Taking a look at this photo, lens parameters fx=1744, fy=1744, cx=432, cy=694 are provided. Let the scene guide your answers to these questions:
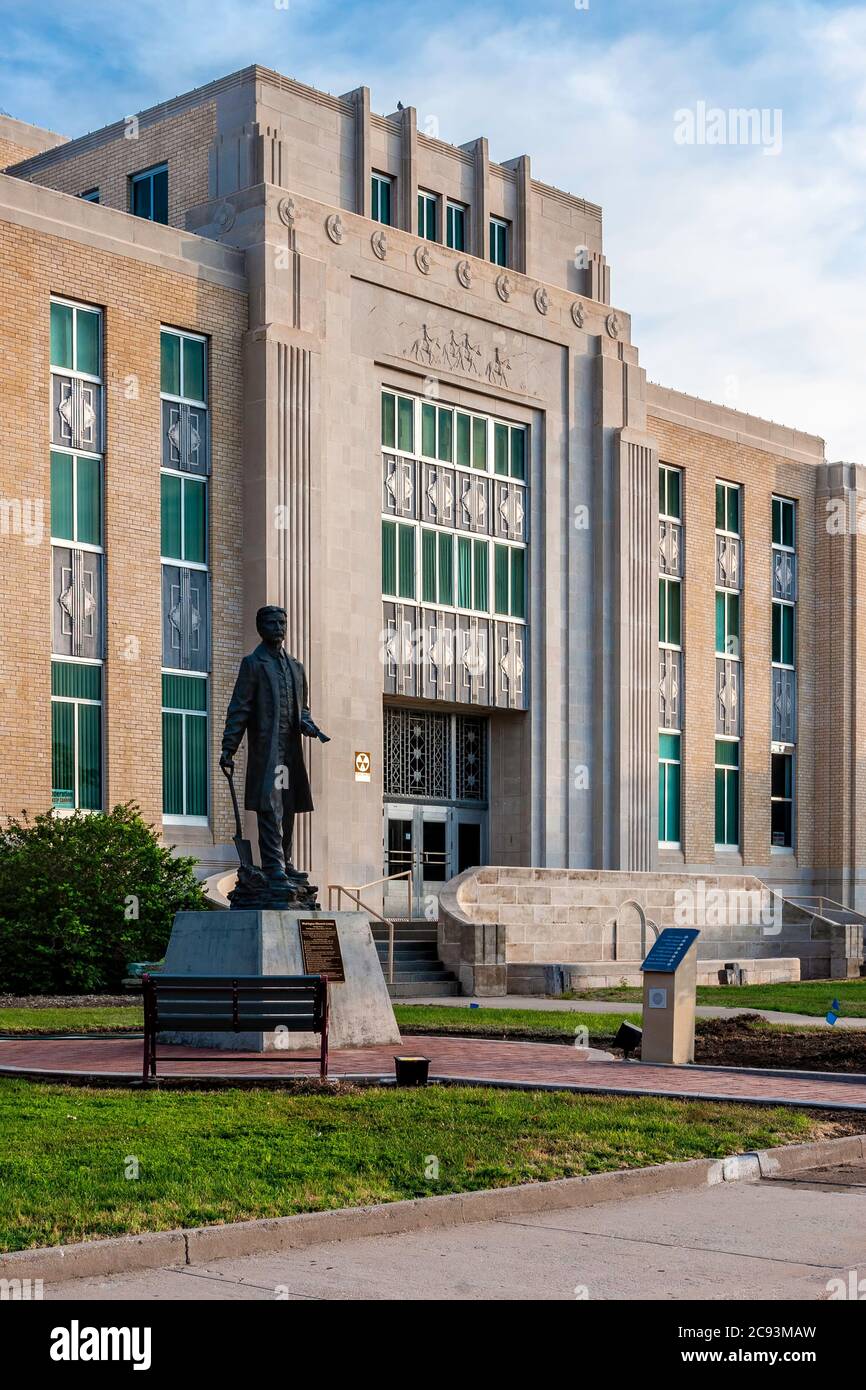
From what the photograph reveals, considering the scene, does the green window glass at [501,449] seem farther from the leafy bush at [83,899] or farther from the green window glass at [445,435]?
the leafy bush at [83,899]

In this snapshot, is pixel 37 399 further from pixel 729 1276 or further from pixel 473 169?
pixel 729 1276

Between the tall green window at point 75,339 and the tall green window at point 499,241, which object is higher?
the tall green window at point 499,241

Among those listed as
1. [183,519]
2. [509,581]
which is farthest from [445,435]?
[183,519]

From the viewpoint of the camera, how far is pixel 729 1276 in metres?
7.75

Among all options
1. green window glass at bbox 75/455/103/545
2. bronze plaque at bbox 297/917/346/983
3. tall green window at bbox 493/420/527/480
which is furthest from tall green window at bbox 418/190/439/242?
bronze plaque at bbox 297/917/346/983

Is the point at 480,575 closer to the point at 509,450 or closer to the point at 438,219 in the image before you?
the point at 509,450

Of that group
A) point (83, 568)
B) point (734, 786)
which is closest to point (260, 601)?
point (83, 568)

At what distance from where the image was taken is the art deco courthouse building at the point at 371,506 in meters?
31.9

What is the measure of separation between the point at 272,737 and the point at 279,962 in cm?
236

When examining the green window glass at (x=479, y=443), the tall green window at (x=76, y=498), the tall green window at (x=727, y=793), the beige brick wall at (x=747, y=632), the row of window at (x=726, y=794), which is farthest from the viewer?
the tall green window at (x=727, y=793)

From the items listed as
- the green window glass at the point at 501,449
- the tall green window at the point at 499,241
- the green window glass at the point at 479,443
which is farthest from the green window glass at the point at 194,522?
the tall green window at the point at 499,241

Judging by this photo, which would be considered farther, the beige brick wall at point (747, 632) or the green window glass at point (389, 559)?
the beige brick wall at point (747, 632)

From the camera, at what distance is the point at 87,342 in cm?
3234

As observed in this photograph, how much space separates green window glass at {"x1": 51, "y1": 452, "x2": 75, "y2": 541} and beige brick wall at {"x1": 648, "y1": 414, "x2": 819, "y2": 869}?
59.3 feet
